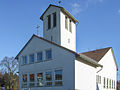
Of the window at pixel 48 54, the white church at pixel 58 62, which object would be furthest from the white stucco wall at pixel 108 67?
the window at pixel 48 54

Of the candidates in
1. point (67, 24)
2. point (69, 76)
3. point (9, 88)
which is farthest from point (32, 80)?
point (9, 88)

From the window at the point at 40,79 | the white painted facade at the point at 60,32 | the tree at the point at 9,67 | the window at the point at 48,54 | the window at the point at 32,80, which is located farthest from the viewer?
the tree at the point at 9,67

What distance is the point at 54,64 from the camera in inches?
683

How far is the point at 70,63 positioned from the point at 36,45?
18.8 feet

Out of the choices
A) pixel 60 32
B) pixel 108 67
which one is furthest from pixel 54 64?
pixel 108 67

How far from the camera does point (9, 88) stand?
156 feet

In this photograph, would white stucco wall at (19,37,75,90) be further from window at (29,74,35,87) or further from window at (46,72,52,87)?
window at (29,74,35,87)

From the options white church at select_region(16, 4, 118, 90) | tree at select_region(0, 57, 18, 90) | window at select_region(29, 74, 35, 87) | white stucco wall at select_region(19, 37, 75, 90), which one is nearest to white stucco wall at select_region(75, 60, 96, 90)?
white church at select_region(16, 4, 118, 90)

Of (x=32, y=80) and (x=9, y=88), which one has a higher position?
(x=32, y=80)

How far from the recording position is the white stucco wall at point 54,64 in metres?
15.9

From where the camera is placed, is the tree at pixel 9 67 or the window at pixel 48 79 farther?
the tree at pixel 9 67

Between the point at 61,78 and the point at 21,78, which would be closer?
the point at 61,78

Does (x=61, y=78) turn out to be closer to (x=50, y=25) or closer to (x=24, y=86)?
(x=24, y=86)

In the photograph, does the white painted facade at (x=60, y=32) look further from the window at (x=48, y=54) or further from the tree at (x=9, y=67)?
the tree at (x=9, y=67)
